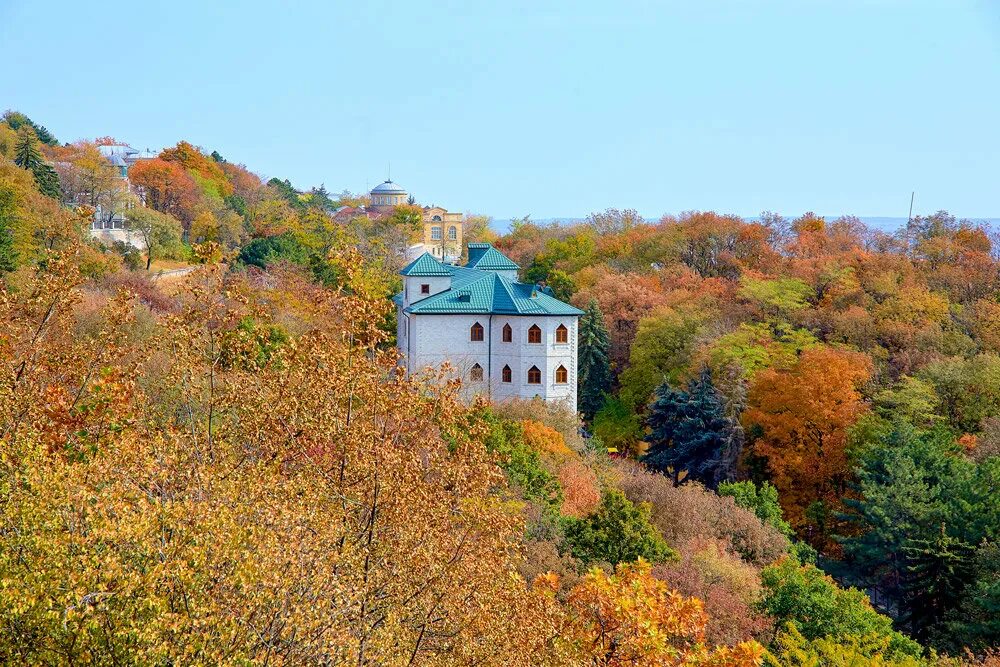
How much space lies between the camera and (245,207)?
63375 mm

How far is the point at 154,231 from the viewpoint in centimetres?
4641

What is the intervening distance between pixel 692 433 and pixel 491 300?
27.1 feet

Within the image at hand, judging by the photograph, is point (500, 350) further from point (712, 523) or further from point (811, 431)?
point (712, 523)

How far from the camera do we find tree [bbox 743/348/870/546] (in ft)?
99.0

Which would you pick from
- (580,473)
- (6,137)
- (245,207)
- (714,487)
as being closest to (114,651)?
(580,473)

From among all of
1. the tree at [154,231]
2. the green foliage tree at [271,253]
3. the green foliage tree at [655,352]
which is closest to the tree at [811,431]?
the green foliage tree at [655,352]

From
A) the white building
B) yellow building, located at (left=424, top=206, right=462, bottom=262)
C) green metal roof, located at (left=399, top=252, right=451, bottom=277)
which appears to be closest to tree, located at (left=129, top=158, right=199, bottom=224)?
yellow building, located at (left=424, top=206, right=462, bottom=262)

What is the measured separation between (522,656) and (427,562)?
124 centimetres

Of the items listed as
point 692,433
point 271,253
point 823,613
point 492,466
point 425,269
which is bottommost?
point 823,613

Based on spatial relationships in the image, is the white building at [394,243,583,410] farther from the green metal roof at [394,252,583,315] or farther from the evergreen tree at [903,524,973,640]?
the evergreen tree at [903,524,973,640]

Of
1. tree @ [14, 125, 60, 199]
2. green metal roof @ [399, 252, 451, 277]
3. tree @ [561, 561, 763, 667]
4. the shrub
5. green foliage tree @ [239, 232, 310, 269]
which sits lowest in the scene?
the shrub

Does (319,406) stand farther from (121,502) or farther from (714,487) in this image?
(714,487)

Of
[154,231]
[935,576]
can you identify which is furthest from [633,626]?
[154,231]

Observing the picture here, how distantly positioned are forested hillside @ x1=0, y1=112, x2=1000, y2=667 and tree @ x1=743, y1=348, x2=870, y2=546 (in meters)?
0.09
